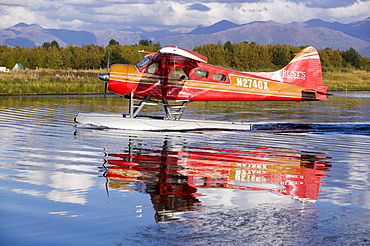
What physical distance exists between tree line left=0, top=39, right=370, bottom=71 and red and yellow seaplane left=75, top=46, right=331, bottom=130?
130ft

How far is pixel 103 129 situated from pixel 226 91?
13.0 feet

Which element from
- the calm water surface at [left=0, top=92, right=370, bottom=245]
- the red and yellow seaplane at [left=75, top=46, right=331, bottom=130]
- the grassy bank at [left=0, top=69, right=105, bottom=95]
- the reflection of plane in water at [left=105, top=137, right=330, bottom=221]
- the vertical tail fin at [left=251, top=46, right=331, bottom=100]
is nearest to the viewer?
the calm water surface at [left=0, top=92, right=370, bottom=245]

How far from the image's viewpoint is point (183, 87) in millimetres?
16688

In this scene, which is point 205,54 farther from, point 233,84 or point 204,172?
point 204,172

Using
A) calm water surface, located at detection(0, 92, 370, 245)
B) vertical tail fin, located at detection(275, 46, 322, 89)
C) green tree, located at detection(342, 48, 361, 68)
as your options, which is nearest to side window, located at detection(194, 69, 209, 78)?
vertical tail fin, located at detection(275, 46, 322, 89)

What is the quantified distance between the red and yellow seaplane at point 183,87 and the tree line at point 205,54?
3958 centimetres

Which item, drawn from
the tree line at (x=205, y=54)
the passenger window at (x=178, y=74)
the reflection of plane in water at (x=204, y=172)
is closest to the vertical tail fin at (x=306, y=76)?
the passenger window at (x=178, y=74)

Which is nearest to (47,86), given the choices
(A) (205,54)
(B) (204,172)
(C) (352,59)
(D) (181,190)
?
(B) (204,172)

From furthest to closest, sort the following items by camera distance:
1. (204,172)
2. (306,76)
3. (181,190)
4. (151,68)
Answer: (306,76)
(151,68)
(204,172)
(181,190)

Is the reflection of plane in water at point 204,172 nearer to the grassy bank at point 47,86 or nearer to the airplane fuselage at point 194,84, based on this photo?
the airplane fuselage at point 194,84

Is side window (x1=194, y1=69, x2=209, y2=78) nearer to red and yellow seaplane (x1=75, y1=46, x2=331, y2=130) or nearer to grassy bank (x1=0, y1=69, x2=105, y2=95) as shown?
red and yellow seaplane (x1=75, y1=46, x2=331, y2=130)

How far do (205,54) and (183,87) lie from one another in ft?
168

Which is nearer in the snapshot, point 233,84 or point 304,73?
point 233,84

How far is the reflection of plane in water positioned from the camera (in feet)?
25.7
